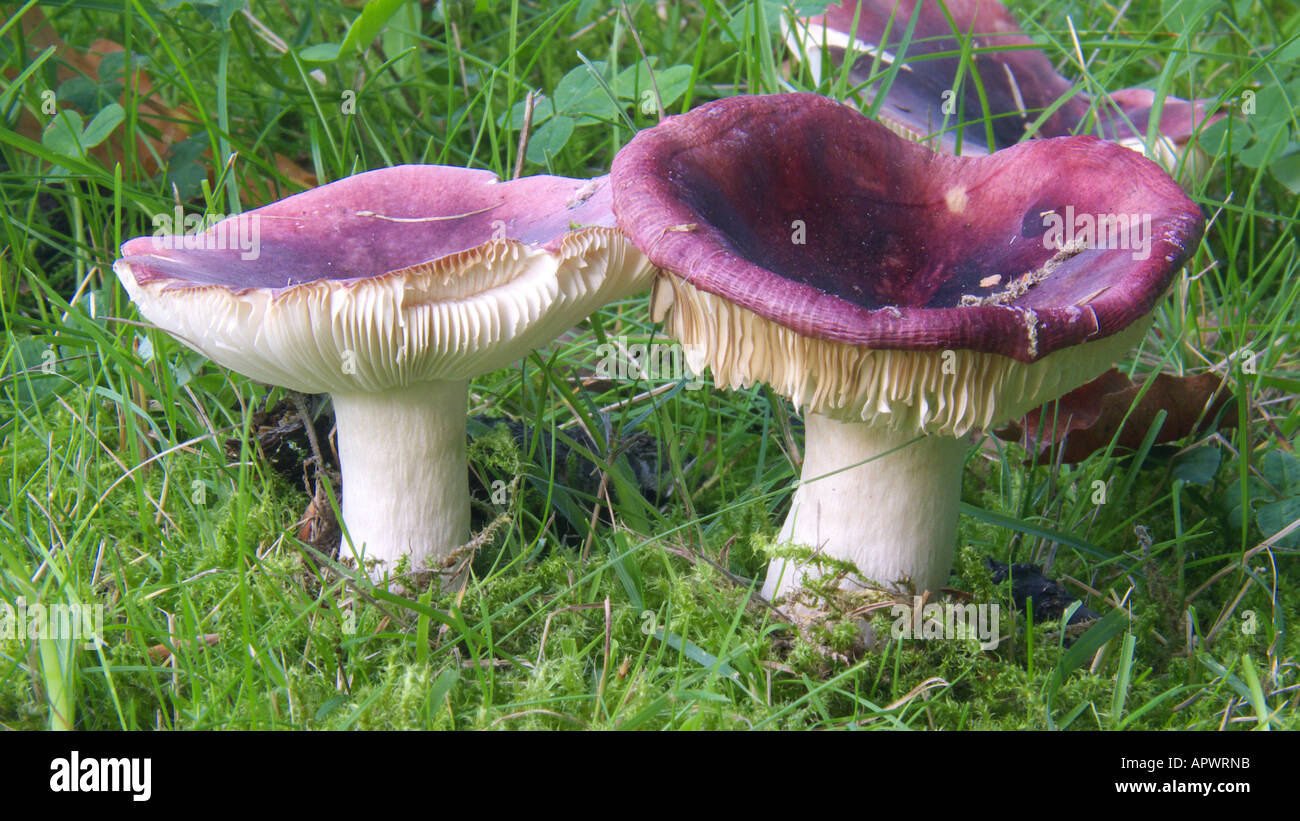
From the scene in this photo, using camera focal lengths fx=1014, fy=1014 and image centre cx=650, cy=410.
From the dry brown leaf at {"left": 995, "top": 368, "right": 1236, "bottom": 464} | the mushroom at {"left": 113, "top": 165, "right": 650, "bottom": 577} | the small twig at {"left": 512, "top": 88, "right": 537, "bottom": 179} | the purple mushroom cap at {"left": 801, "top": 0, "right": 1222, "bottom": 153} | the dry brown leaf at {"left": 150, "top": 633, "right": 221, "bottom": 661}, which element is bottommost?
the dry brown leaf at {"left": 150, "top": 633, "right": 221, "bottom": 661}

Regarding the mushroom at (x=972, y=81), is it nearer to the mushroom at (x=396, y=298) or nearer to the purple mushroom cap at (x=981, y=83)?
the purple mushroom cap at (x=981, y=83)

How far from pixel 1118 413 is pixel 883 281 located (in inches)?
38.7

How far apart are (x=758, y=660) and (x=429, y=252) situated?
1375 mm

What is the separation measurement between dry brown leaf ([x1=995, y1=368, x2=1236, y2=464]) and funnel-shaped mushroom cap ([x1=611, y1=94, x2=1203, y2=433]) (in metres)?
0.70

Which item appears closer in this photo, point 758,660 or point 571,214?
point 758,660

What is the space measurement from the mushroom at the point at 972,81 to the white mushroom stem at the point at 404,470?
7.55ft

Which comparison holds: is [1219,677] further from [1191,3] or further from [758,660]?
[1191,3]

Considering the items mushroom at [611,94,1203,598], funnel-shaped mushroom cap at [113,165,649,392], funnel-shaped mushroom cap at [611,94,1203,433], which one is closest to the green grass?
mushroom at [611,94,1203,598]

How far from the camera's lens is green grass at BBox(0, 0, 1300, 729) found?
2.25 meters

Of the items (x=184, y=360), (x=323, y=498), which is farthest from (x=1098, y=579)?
(x=184, y=360)

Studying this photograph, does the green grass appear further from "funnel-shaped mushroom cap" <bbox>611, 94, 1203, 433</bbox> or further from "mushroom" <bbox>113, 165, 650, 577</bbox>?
"funnel-shaped mushroom cap" <bbox>611, 94, 1203, 433</bbox>

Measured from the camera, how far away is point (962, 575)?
2.75 metres

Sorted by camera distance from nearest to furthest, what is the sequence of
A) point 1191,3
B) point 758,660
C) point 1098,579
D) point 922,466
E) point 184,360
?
1. point 758,660
2. point 922,466
3. point 1098,579
4. point 184,360
5. point 1191,3
